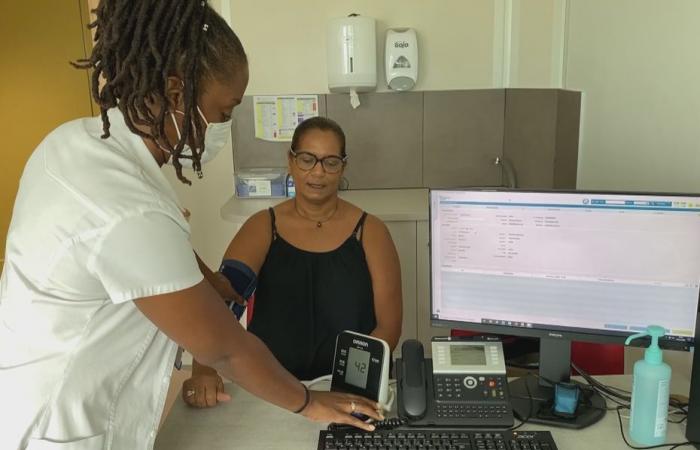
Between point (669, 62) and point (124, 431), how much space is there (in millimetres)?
1738

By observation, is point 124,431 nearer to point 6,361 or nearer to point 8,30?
point 6,361

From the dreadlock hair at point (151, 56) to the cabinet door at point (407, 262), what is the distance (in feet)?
5.28

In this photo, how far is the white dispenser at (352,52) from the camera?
2793 millimetres

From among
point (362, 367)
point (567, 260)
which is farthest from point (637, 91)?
point (362, 367)

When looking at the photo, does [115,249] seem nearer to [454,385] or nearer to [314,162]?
[454,385]

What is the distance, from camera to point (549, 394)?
1.32 metres

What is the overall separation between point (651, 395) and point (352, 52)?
81.5 inches

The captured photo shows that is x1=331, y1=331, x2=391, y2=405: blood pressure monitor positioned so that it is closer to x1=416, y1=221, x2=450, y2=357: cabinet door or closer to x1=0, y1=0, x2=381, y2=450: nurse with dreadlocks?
x1=0, y1=0, x2=381, y2=450: nurse with dreadlocks

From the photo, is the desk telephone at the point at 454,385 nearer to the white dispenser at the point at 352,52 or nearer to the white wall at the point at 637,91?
the white wall at the point at 637,91

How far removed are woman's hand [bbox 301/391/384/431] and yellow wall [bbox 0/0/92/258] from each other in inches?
130

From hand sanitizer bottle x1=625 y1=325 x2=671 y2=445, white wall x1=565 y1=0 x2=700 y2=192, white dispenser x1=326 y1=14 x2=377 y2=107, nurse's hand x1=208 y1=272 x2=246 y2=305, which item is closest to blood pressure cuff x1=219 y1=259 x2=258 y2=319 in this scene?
nurse's hand x1=208 y1=272 x2=246 y2=305

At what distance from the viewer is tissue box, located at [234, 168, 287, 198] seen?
2838 mm

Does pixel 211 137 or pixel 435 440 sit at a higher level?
pixel 211 137


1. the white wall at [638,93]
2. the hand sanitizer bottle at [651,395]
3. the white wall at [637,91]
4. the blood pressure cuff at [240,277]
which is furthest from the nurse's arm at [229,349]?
the white wall at [637,91]
